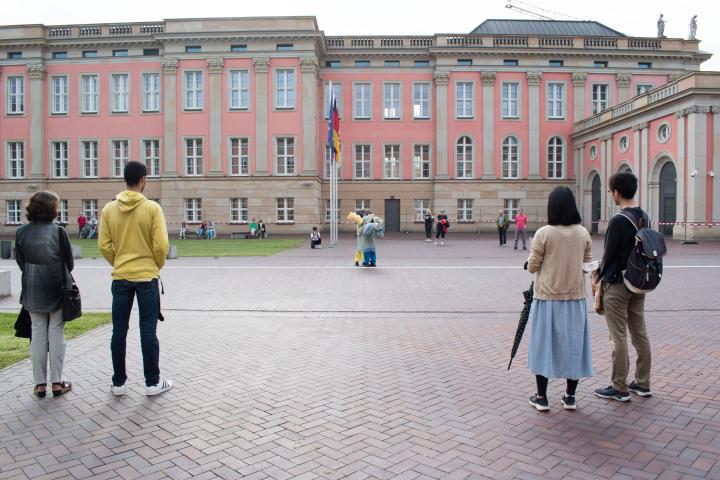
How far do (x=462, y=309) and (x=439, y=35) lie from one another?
3760 centimetres

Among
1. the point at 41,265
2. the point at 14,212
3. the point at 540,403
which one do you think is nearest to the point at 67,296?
the point at 41,265

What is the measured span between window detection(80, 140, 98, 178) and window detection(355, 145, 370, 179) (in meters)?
20.0

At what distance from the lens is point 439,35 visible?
44.0 metres

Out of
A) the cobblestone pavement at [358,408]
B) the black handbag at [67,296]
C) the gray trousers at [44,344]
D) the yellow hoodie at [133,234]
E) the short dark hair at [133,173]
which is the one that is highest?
the short dark hair at [133,173]

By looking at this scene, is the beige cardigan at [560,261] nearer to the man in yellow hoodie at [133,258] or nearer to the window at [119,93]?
the man in yellow hoodie at [133,258]

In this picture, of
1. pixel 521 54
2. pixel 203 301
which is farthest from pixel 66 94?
pixel 203 301

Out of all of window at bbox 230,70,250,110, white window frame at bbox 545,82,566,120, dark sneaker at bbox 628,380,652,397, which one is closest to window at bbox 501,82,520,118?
white window frame at bbox 545,82,566,120

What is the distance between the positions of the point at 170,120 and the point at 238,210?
822 centimetres

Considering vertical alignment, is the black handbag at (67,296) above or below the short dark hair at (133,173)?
below

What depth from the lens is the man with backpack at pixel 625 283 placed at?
5320mm

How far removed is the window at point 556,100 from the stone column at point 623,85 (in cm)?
416

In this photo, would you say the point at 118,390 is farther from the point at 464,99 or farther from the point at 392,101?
the point at 464,99

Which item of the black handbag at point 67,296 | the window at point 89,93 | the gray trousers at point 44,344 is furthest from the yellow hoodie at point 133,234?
the window at point 89,93

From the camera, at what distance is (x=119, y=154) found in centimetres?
4419
